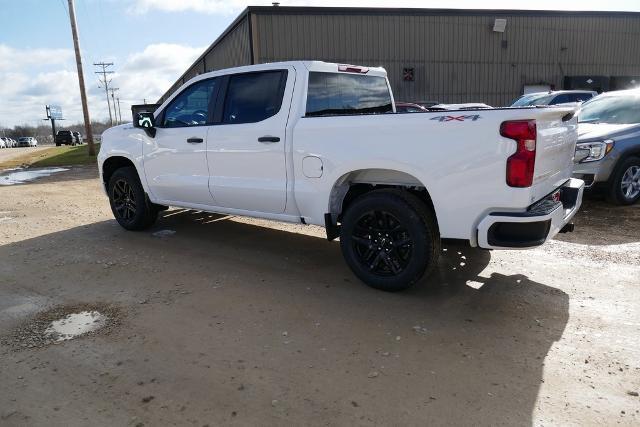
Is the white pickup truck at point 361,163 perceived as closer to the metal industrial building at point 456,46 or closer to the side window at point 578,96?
the side window at point 578,96

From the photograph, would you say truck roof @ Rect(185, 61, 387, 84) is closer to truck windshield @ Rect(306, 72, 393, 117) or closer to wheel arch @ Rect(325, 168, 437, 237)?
truck windshield @ Rect(306, 72, 393, 117)

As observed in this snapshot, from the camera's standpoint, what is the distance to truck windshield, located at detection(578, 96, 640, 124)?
7.29 m

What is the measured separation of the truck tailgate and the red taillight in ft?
0.29

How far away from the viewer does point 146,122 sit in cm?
570

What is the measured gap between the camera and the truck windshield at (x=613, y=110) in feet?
23.9

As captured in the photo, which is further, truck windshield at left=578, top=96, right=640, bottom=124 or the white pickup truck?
truck windshield at left=578, top=96, right=640, bottom=124

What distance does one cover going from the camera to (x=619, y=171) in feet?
22.0

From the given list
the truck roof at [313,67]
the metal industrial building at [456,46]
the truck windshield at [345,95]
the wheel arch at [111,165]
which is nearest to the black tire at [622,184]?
the truck windshield at [345,95]

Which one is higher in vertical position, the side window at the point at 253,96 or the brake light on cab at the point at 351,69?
the brake light on cab at the point at 351,69

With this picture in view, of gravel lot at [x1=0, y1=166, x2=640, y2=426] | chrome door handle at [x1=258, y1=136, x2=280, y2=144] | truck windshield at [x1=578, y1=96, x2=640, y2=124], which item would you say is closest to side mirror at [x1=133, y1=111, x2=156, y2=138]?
gravel lot at [x1=0, y1=166, x2=640, y2=426]

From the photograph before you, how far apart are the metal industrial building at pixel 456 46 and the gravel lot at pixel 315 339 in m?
16.4

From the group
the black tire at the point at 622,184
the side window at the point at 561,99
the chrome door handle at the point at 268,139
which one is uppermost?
the side window at the point at 561,99

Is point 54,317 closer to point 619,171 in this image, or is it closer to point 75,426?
point 75,426

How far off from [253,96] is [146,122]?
1.62 meters
